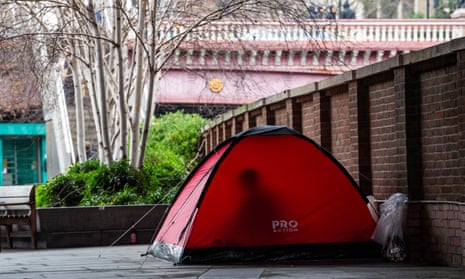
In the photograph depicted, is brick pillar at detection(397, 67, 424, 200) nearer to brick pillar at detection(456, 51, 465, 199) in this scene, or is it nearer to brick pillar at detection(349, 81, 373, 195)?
brick pillar at detection(456, 51, 465, 199)

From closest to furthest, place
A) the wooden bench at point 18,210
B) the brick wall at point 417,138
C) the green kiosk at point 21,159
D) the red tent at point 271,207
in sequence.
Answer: the brick wall at point 417,138, the red tent at point 271,207, the wooden bench at point 18,210, the green kiosk at point 21,159

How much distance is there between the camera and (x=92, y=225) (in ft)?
60.4

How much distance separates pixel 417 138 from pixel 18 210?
846 centimetres

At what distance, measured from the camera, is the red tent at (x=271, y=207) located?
13.1 m

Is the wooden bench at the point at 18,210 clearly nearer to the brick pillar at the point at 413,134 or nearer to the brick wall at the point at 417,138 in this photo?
the brick wall at the point at 417,138

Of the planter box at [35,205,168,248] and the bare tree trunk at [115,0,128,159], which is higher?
the bare tree trunk at [115,0,128,159]

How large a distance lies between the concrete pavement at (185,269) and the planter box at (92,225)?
3025 mm

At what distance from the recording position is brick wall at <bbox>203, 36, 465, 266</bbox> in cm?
1151

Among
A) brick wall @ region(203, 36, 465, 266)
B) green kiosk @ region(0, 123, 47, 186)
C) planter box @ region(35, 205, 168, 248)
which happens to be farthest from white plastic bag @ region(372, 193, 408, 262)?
green kiosk @ region(0, 123, 47, 186)

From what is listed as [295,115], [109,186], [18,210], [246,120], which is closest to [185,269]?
[295,115]

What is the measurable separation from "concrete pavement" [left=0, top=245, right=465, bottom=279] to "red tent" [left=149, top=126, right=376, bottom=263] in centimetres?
46

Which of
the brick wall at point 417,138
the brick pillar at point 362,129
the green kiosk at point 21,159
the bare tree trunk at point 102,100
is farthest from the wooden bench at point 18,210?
the green kiosk at point 21,159

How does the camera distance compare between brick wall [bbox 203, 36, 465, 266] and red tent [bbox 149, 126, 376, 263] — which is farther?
red tent [bbox 149, 126, 376, 263]

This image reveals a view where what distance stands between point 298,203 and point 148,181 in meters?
7.59
